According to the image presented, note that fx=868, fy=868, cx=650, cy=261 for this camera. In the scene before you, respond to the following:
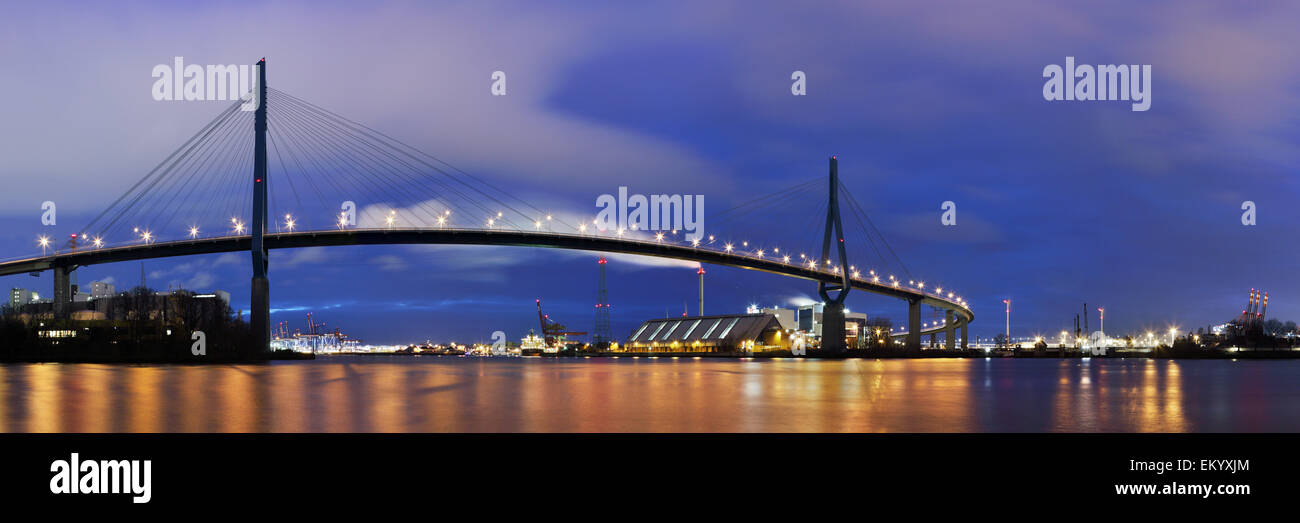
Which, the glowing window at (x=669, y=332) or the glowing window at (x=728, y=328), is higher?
the glowing window at (x=728, y=328)

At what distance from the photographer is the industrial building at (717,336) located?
156m

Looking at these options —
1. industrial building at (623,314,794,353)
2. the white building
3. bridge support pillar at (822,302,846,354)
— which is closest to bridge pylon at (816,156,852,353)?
bridge support pillar at (822,302,846,354)

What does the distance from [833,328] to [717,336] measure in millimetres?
66119

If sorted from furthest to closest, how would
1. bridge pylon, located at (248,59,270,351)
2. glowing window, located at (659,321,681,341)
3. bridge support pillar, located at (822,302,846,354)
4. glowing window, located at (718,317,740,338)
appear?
glowing window, located at (659,321,681,341)
glowing window, located at (718,317,740,338)
bridge support pillar, located at (822,302,846,354)
bridge pylon, located at (248,59,270,351)

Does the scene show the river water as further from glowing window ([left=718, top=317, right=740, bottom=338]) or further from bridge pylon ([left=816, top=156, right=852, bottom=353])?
glowing window ([left=718, top=317, right=740, bottom=338])

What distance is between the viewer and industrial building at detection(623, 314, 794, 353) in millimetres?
155875

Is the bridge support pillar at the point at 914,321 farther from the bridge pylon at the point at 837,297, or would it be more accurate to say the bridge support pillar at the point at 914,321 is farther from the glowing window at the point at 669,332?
the glowing window at the point at 669,332

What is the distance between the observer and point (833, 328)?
331 feet

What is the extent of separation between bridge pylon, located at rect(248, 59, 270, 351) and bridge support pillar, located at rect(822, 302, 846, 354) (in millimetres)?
59292

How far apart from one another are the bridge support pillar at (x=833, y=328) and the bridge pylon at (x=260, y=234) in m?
59.3

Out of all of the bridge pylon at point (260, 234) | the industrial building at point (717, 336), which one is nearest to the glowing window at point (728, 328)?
the industrial building at point (717, 336)

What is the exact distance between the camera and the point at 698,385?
127 ft
